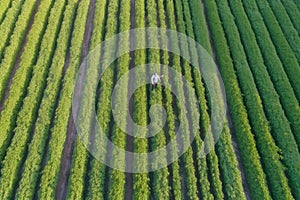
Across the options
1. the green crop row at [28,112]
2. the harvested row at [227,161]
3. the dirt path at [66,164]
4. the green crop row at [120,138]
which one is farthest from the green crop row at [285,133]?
the green crop row at [28,112]

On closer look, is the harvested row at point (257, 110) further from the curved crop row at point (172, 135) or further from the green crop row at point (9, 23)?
the green crop row at point (9, 23)

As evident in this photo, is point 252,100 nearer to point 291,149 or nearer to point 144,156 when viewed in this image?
point 291,149

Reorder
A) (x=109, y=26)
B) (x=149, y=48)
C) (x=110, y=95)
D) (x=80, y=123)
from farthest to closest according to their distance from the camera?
(x=109, y=26) → (x=149, y=48) → (x=110, y=95) → (x=80, y=123)

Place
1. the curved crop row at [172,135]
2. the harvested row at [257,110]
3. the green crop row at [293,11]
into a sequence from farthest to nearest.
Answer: the green crop row at [293,11]
the harvested row at [257,110]
the curved crop row at [172,135]

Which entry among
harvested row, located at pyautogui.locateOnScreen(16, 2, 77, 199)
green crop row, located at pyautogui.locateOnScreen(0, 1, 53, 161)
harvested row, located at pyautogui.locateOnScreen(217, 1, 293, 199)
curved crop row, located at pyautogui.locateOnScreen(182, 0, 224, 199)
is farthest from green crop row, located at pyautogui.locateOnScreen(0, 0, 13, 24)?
harvested row, located at pyautogui.locateOnScreen(217, 1, 293, 199)

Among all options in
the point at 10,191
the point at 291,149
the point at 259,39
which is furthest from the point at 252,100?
the point at 10,191

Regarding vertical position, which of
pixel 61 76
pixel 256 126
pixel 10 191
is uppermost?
pixel 61 76

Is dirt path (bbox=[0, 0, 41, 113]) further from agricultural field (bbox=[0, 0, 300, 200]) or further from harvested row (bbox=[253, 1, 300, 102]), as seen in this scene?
harvested row (bbox=[253, 1, 300, 102])
